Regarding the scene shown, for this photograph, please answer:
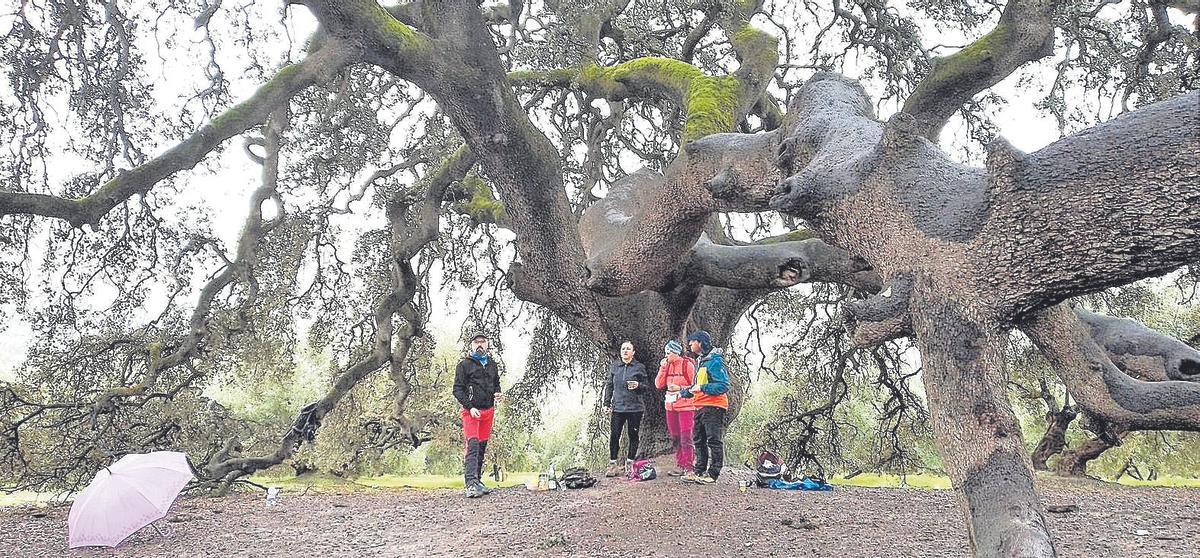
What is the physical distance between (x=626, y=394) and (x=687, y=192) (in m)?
2.11

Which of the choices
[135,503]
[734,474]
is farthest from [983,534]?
[135,503]

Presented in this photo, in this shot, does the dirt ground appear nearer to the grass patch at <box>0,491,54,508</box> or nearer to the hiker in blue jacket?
the hiker in blue jacket

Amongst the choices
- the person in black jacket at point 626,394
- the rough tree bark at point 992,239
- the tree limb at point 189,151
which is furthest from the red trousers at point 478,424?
the rough tree bark at point 992,239

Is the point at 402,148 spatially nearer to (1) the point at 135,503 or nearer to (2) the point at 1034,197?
(1) the point at 135,503

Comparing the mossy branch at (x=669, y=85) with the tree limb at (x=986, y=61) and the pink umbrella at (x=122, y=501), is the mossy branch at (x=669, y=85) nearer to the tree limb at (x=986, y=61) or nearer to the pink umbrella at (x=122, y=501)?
the tree limb at (x=986, y=61)

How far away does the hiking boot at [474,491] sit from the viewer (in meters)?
6.14

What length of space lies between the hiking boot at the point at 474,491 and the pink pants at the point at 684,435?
164 centimetres

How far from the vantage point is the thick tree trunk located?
2730 mm

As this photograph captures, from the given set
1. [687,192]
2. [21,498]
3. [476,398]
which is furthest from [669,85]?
[21,498]

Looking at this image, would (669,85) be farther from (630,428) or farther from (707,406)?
(630,428)

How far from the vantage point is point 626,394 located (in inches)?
259

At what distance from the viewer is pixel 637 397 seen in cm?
660

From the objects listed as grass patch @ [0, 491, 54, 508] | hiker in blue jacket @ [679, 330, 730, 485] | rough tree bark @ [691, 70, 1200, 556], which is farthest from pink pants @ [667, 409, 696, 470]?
grass patch @ [0, 491, 54, 508]

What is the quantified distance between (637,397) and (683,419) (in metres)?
0.65
